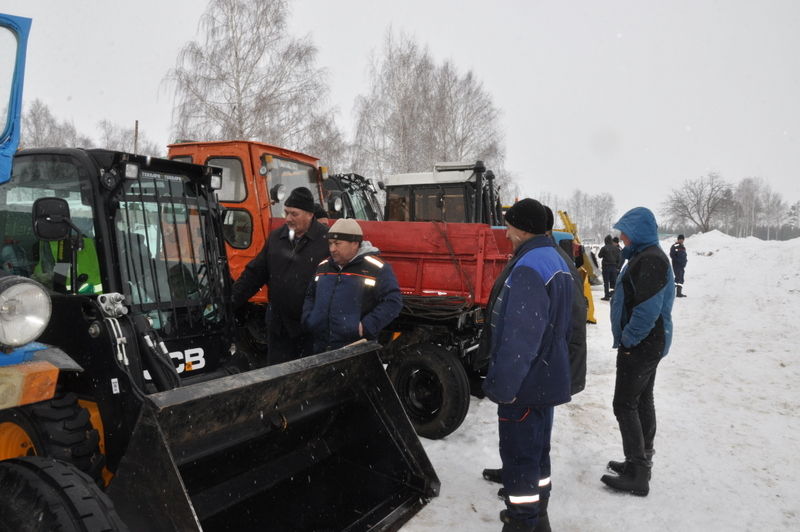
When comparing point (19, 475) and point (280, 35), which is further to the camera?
point (280, 35)

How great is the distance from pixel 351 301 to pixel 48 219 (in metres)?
1.71

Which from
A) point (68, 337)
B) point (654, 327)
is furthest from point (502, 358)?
point (68, 337)

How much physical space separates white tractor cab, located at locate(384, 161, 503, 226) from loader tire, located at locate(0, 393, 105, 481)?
7.09 meters

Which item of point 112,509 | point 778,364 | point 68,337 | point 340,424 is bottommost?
point 778,364

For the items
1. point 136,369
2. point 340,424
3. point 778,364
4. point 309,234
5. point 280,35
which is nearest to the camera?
point 136,369

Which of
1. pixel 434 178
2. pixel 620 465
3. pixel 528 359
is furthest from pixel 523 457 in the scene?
pixel 434 178

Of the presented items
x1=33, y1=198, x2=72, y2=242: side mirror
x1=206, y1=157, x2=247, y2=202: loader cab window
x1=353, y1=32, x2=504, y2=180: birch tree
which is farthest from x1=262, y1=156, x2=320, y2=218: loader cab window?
x1=353, y1=32, x2=504, y2=180: birch tree

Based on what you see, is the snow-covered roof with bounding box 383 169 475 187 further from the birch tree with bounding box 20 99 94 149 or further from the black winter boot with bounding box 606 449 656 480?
the birch tree with bounding box 20 99 94 149

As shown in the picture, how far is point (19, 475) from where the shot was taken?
164 centimetres

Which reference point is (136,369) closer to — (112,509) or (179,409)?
(179,409)

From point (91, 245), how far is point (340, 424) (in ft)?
5.27

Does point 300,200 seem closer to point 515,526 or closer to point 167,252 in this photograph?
point 167,252

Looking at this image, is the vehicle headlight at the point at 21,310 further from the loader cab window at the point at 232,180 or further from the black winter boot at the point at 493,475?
the loader cab window at the point at 232,180

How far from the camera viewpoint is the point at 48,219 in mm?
2111
